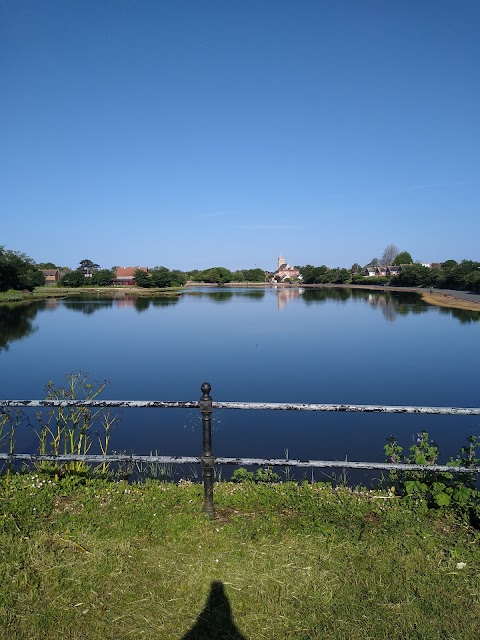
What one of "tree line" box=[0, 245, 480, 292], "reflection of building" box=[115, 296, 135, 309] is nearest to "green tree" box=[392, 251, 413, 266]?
"tree line" box=[0, 245, 480, 292]

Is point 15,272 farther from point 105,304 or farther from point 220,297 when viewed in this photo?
point 220,297

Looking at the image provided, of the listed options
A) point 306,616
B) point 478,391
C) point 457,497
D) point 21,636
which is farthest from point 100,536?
point 478,391

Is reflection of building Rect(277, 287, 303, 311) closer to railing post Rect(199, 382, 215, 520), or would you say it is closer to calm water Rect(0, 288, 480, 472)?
calm water Rect(0, 288, 480, 472)

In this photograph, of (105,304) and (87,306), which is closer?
(87,306)

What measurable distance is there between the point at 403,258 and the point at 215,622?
19090 centimetres

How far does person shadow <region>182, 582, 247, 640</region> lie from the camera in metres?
3.20

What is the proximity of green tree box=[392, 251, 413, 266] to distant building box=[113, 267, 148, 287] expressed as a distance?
338 feet

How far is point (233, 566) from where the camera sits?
13.0 ft

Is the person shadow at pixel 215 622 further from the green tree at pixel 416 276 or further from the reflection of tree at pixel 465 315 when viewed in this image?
the green tree at pixel 416 276

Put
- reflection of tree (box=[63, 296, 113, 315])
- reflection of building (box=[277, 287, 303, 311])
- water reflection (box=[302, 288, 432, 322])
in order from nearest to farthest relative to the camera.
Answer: water reflection (box=[302, 288, 432, 322]) < reflection of tree (box=[63, 296, 113, 315]) < reflection of building (box=[277, 287, 303, 311])

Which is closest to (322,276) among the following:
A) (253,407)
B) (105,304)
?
(105,304)

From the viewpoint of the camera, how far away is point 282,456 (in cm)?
1120

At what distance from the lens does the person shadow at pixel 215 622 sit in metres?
3.20

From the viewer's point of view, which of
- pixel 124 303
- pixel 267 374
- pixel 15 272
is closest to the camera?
pixel 267 374
